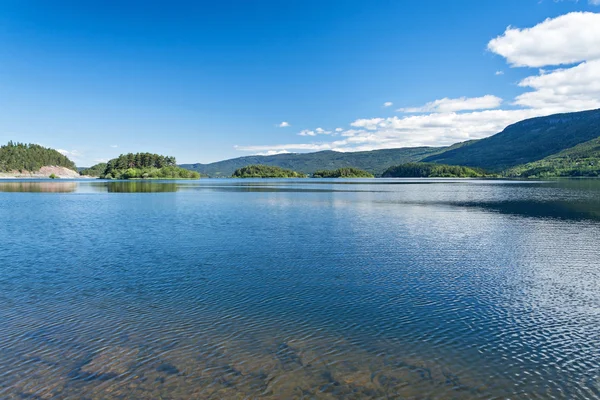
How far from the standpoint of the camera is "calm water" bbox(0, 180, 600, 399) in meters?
9.52

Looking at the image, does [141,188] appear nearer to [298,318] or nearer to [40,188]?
[40,188]

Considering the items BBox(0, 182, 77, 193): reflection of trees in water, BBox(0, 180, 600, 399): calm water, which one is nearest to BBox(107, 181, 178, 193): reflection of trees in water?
BBox(0, 182, 77, 193): reflection of trees in water

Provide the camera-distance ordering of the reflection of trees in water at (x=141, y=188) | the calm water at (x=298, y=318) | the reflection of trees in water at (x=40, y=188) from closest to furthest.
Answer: the calm water at (x=298, y=318)
the reflection of trees in water at (x=141, y=188)
the reflection of trees in water at (x=40, y=188)

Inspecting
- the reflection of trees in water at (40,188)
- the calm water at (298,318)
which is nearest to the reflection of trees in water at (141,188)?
the reflection of trees in water at (40,188)

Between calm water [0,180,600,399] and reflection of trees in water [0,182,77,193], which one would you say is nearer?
calm water [0,180,600,399]

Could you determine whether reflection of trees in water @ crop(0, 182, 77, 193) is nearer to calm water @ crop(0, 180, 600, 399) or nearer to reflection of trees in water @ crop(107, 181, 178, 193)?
reflection of trees in water @ crop(107, 181, 178, 193)

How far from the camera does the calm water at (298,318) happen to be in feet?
31.2

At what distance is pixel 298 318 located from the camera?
1364 cm

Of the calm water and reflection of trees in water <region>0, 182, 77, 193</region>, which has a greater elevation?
reflection of trees in water <region>0, 182, 77, 193</region>

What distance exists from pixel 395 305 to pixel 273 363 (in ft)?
22.0

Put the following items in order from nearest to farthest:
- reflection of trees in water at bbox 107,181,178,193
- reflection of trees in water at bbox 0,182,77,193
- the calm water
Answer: the calm water
reflection of trees in water at bbox 107,181,178,193
reflection of trees in water at bbox 0,182,77,193

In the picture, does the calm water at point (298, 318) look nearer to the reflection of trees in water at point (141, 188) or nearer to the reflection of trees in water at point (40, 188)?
the reflection of trees in water at point (141, 188)

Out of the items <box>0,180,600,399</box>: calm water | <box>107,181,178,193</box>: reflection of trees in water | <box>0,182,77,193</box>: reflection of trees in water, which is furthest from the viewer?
<box>0,182,77,193</box>: reflection of trees in water

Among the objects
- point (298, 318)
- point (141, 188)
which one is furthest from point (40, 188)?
point (298, 318)
